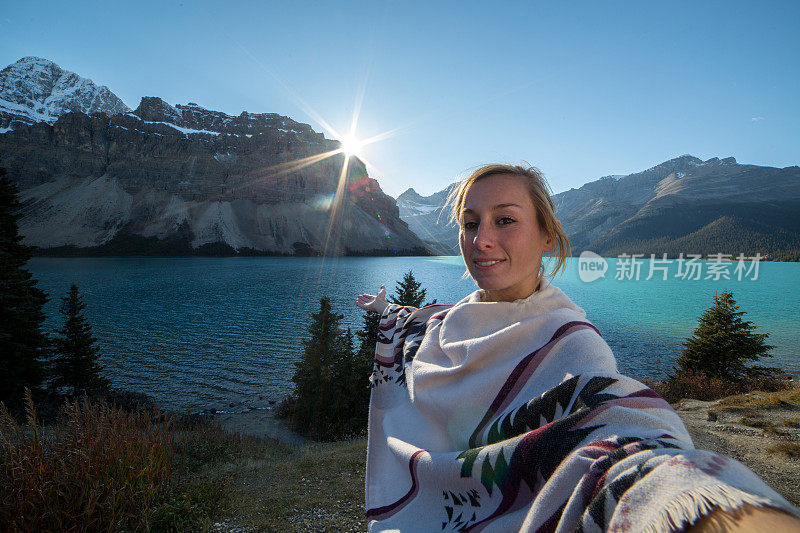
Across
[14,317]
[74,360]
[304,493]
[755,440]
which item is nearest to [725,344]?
[755,440]

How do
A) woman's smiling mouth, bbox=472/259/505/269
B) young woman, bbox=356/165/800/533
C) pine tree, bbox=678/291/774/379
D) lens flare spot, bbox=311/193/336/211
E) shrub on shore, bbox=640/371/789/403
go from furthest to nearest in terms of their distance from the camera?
1. lens flare spot, bbox=311/193/336/211
2. pine tree, bbox=678/291/774/379
3. shrub on shore, bbox=640/371/789/403
4. woman's smiling mouth, bbox=472/259/505/269
5. young woman, bbox=356/165/800/533

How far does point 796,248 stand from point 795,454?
225 meters

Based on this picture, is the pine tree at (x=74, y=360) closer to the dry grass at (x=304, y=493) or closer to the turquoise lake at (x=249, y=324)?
the turquoise lake at (x=249, y=324)

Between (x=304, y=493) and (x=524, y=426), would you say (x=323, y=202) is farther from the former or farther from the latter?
(x=524, y=426)

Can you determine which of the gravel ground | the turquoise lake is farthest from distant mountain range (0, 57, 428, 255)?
the gravel ground

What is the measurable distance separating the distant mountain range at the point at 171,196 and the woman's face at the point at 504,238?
148 m

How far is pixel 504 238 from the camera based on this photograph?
1942mm

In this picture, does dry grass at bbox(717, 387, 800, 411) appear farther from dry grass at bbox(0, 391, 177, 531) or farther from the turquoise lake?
dry grass at bbox(0, 391, 177, 531)

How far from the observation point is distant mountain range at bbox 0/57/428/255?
5266 inches

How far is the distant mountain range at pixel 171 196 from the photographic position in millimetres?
133750

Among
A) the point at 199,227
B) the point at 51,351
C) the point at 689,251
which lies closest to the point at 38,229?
the point at 199,227

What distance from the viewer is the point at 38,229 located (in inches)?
4887

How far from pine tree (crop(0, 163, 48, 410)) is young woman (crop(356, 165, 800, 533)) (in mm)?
22008

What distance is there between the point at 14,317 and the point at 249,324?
22119 mm
